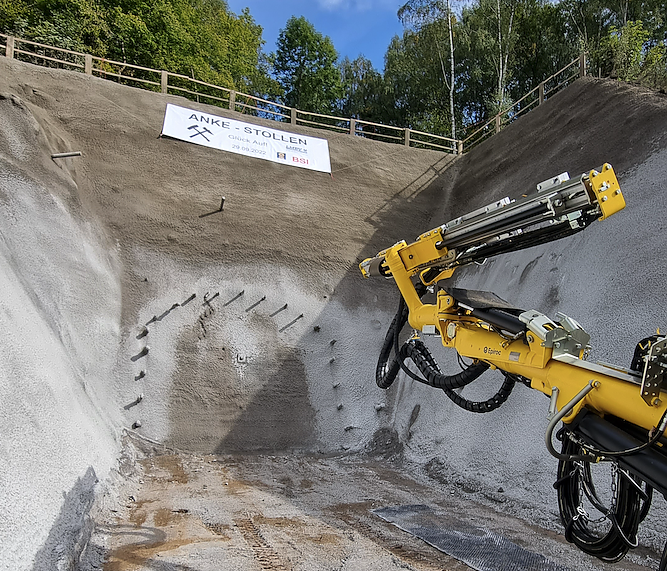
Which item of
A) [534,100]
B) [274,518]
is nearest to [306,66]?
[534,100]

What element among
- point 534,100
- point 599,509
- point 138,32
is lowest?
point 599,509

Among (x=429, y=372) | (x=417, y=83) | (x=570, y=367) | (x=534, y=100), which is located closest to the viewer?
(x=570, y=367)

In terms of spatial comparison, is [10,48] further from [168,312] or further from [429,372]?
[429,372]

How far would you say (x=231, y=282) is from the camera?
1113 cm

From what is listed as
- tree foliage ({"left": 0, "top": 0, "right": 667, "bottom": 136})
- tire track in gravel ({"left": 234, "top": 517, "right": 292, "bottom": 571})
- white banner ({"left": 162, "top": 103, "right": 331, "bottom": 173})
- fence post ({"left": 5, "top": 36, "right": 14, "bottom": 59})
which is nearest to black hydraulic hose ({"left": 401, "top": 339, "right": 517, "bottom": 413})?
tire track in gravel ({"left": 234, "top": 517, "right": 292, "bottom": 571})

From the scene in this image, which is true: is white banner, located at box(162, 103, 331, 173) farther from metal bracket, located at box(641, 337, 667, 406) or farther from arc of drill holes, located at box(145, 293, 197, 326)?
metal bracket, located at box(641, 337, 667, 406)

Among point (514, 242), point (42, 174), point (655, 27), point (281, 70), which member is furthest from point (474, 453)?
point (281, 70)

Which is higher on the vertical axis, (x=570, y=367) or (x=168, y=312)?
(x=168, y=312)

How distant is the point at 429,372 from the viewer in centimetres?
442

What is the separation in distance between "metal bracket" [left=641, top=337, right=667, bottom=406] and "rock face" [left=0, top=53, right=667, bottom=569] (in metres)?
4.30

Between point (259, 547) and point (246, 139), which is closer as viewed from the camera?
point (259, 547)

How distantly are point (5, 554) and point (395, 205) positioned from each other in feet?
39.7

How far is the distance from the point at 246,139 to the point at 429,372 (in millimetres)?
10794

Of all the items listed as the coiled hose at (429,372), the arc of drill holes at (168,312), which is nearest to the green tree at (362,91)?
the arc of drill holes at (168,312)
